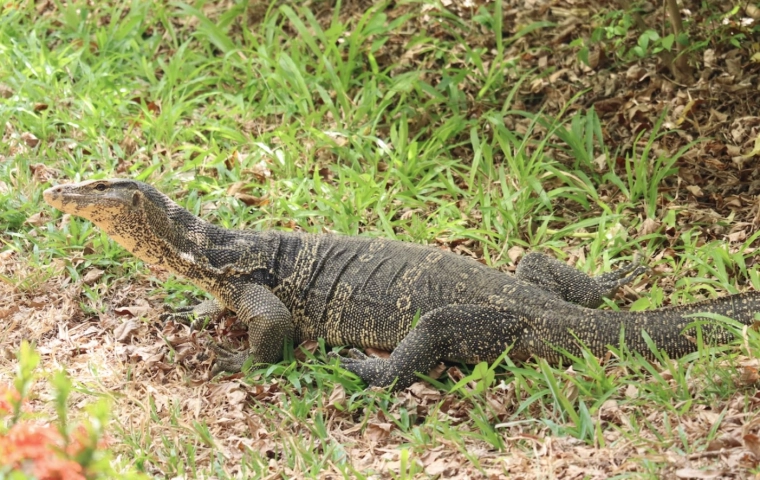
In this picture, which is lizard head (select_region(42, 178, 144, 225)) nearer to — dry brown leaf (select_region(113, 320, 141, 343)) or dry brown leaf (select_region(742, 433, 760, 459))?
dry brown leaf (select_region(113, 320, 141, 343))

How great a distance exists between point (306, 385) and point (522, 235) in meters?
2.12

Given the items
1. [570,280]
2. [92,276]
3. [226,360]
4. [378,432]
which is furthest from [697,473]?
[92,276]

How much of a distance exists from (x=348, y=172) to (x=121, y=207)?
2.13 metres

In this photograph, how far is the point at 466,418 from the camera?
15.1 feet

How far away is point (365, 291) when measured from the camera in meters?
5.36

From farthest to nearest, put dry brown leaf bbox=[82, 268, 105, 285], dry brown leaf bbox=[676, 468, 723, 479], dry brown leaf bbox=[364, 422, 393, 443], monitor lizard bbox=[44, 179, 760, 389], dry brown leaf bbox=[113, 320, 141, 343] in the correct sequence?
dry brown leaf bbox=[82, 268, 105, 285] → dry brown leaf bbox=[113, 320, 141, 343] → monitor lizard bbox=[44, 179, 760, 389] → dry brown leaf bbox=[364, 422, 393, 443] → dry brown leaf bbox=[676, 468, 723, 479]

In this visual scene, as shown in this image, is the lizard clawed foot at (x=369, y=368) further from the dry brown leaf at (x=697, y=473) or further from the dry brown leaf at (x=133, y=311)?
the dry brown leaf at (x=697, y=473)

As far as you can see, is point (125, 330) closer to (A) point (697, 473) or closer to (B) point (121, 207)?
(B) point (121, 207)

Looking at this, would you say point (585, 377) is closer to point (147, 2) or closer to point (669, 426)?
point (669, 426)

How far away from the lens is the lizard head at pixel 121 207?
17.0 feet

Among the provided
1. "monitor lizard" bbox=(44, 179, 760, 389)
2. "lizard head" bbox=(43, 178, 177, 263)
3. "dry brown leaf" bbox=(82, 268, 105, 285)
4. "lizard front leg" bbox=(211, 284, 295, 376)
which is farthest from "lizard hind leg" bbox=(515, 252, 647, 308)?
"dry brown leaf" bbox=(82, 268, 105, 285)

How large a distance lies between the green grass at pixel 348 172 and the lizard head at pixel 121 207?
86 centimetres

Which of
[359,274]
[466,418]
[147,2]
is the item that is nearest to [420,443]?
[466,418]

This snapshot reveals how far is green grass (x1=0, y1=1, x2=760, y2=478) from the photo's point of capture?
4.35 m
